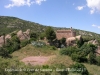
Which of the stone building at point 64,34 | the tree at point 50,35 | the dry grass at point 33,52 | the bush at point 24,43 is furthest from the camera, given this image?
the stone building at point 64,34

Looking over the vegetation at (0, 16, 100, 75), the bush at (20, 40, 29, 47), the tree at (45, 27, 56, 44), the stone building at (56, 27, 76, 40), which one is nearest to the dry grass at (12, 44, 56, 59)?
the vegetation at (0, 16, 100, 75)

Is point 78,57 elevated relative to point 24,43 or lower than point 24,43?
lower

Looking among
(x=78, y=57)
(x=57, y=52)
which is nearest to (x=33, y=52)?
(x=57, y=52)

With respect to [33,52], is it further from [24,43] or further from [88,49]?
[88,49]

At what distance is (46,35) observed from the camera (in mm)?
36938

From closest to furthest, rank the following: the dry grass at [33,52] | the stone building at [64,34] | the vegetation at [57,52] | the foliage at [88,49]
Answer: the vegetation at [57,52] < the dry grass at [33,52] < the foliage at [88,49] < the stone building at [64,34]

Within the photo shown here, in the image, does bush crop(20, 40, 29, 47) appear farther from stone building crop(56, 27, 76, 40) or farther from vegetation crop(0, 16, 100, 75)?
stone building crop(56, 27, 76, 40)

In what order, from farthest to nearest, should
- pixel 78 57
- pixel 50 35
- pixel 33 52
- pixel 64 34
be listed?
pixel 64 34, pixel 50 35, pixel 33 52, pixel 78 57

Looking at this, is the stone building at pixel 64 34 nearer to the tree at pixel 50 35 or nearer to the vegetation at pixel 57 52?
the vegetation at pixel 57 52

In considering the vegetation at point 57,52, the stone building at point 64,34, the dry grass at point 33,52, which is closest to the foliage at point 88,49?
the vegetation at point 57,52

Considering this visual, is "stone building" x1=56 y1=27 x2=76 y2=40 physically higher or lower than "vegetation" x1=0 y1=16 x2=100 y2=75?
higher

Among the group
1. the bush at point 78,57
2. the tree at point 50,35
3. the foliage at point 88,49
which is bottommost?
the bush at point 78,57

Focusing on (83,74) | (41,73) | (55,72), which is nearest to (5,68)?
(41,73)

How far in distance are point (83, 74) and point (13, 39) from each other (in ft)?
70.3
